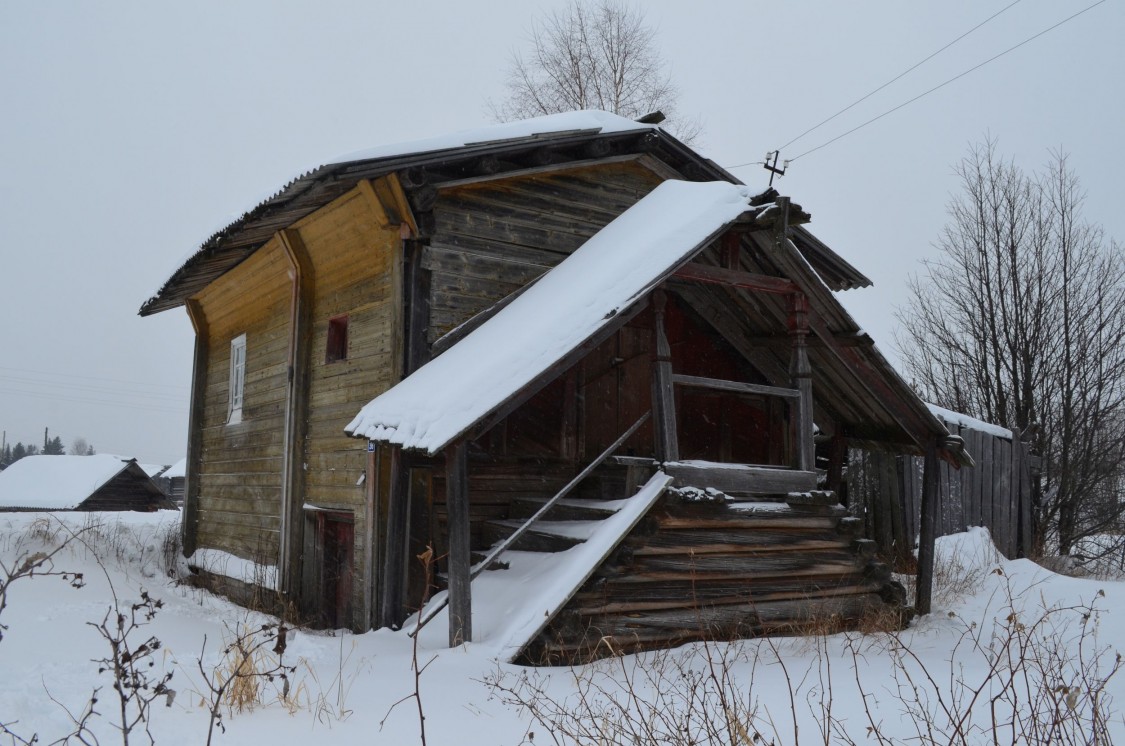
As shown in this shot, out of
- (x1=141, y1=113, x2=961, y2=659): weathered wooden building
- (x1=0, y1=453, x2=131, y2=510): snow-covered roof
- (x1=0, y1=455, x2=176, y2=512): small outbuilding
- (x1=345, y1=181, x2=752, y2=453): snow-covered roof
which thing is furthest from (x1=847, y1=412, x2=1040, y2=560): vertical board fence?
(x1=0, y1=453, x2=131, y2=510): snow-covered roof

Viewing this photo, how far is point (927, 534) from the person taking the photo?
9406 mm

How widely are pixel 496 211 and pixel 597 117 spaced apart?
1820mm

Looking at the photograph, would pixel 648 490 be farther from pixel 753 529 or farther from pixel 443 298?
pixel 443 298

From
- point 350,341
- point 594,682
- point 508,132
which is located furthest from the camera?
point 350,341

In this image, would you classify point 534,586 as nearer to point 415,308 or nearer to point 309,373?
point 415,308

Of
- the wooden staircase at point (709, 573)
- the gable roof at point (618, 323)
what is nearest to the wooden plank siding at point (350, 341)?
the gable roof at point (618, 323)

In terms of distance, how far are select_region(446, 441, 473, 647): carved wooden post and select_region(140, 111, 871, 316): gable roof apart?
9.69 ft

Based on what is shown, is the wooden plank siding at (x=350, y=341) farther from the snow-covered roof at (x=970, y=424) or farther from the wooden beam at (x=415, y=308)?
the snow-covered roof at (x=970, y=424)

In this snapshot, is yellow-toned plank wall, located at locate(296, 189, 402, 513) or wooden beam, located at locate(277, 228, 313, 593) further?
wooden beam, located at locate(277, 228, 313, 593)

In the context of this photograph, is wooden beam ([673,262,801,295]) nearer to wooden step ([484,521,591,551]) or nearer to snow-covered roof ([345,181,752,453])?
snow-covered roof ([345,181,752,453])

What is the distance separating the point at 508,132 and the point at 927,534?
20.5 feet

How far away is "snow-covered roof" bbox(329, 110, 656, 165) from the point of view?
27.0 feet

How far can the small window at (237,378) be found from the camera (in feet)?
41.3

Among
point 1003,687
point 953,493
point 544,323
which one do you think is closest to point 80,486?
point 953,493
